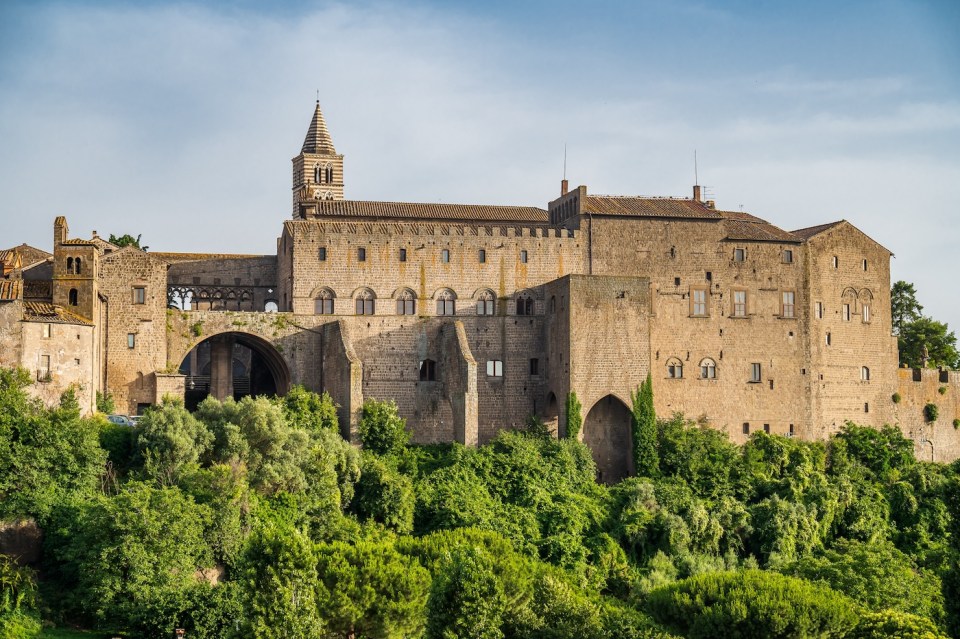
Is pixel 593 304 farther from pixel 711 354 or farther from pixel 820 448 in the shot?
pixel 820 448

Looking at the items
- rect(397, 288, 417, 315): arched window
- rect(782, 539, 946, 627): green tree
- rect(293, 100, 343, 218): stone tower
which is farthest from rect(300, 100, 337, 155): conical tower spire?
rect(782, 539, 946, 627): green tree

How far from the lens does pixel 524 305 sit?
57.6 metres

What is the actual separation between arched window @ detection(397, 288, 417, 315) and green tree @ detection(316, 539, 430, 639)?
1804cm

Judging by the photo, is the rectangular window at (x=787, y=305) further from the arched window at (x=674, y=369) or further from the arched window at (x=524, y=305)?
the arched window at (x=524, y=305)

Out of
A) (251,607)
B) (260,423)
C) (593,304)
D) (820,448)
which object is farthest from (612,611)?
(820,448)

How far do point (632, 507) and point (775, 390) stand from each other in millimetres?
10314

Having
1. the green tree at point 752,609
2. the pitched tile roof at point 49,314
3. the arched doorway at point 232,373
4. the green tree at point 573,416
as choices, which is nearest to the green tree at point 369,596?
the green tree at point 752,609

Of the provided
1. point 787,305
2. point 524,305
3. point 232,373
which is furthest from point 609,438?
point 232,373

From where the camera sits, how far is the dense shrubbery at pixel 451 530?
38.0 metres

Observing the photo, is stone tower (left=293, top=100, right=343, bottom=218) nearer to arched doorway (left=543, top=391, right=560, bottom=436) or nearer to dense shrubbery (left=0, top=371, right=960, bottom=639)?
arched doorway (left=543, top=391, right=560, bottom=436)

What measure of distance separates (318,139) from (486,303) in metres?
27.4

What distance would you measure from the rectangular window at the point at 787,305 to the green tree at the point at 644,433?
752cm

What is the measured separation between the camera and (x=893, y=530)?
56531 millimetres

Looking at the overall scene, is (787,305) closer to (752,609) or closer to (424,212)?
(424,212)
